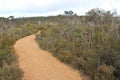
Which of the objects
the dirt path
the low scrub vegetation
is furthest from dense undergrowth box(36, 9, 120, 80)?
the low scrub vegetation

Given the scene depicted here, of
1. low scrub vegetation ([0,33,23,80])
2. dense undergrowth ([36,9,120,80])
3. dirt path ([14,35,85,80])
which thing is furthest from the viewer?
dirt path ([14,35,85,80])

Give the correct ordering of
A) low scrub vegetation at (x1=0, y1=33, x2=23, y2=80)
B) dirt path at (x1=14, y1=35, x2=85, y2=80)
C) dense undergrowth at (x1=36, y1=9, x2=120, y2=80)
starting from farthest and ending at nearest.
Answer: dirt path at (x1=14, y1=35, x2=85, y2=80) < low scrub vegetation at (x1=0, y1=33, x2=23, y2=80) < dense undergrowth at (x1=36, y1=9, x2=120, y2=80)

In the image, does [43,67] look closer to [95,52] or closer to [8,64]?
[8,64]

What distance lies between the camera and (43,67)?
579 inches

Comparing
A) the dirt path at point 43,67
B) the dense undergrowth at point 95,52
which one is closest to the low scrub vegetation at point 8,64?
the dirt path at point 43,67

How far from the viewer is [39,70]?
14203 mm

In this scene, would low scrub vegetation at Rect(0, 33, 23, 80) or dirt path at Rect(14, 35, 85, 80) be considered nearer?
low scrub vegetation at Rect(0, 33, 23, 80)

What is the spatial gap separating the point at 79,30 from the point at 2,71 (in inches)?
298

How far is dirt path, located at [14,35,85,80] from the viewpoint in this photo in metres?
13.3

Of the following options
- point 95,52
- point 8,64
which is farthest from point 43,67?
point 95,52

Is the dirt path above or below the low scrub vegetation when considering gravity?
below

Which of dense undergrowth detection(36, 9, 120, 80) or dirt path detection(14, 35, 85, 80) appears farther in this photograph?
dirt path detection(14, 35, 85, 80)

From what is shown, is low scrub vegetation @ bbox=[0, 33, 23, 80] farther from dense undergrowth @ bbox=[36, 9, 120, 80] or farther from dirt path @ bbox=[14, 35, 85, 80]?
dense undergrowth @ bbox=[36, 9, 120, 80]

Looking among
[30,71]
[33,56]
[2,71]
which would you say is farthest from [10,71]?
[33,56]
